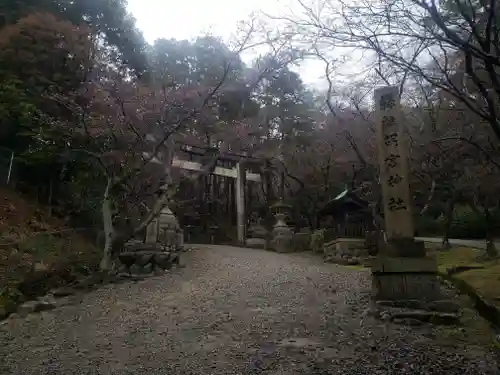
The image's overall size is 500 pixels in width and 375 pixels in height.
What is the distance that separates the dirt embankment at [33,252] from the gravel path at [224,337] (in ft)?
3.09

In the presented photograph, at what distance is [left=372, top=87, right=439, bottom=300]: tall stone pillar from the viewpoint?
653 centimetres

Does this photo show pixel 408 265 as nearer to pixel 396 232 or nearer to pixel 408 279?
pixel 408 279

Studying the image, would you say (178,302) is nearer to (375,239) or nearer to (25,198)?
(25,198)

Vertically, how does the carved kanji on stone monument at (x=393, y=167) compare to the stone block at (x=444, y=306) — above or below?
above

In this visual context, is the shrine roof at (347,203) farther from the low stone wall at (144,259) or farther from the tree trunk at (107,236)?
the tree trunk at (107,236)

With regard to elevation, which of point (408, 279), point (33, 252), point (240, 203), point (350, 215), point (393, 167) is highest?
Answer: point (240, 203)

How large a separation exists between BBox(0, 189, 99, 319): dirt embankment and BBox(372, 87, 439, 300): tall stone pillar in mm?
5899

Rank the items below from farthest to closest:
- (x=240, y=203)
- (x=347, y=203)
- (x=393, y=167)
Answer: (x=240, y=203) → (x=347, y=203) → (x=393, y=167)

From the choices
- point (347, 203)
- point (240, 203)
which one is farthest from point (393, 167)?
point (240, 203)

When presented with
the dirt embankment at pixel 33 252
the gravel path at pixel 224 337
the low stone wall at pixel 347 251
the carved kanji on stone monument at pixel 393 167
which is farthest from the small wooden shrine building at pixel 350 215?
the carved kanji on stone monument at pixel 393 167

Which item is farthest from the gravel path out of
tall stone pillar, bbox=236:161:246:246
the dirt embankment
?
tall stone pillar, bbox=236:161:246:246

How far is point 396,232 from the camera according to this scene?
687cm

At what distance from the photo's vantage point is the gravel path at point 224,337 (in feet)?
13.6

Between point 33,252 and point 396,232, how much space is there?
8.20 metres
